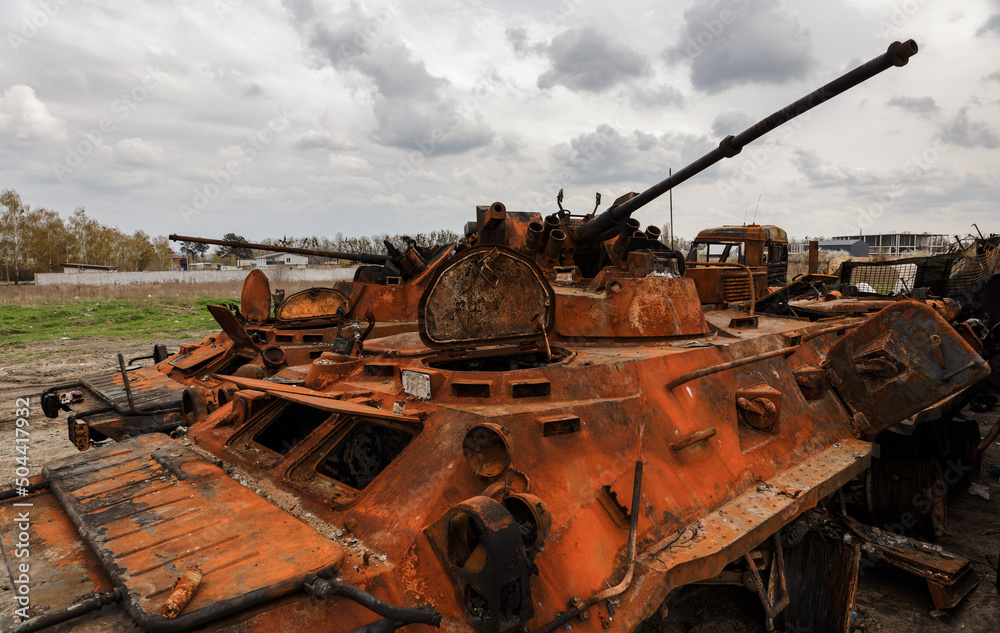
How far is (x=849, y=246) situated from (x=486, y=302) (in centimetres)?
5657

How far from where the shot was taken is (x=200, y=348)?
968 centimetres

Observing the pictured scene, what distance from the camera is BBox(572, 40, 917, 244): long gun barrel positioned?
12.3 feet

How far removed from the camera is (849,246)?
170 ft

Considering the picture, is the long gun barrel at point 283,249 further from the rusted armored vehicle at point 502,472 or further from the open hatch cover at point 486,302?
the open hatch cover at point 486,302

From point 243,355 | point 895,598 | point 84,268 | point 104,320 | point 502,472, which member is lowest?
point 895,598

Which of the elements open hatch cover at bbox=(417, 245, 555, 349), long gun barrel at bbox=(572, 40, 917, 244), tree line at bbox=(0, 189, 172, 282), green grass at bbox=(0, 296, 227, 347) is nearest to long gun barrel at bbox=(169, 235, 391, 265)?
long gun barrel at bbox=(572, 40, 917, 244)

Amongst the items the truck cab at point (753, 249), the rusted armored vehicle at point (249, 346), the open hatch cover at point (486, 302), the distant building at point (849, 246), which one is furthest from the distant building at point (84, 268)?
the distant building at point (849, 246)

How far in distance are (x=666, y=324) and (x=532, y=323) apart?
1.38m

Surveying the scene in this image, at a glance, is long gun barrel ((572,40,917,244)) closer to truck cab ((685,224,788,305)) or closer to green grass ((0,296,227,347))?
truck cab ((685,224,788,305))

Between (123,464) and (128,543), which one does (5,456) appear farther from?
(128,543)

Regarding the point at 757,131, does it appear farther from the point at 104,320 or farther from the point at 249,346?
the point at 104,320

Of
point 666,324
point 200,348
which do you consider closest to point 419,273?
point 200,348

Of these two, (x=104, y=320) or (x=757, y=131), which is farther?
(x=104, y=320)

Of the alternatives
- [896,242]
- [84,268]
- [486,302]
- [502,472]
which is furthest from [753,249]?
[84,268]
